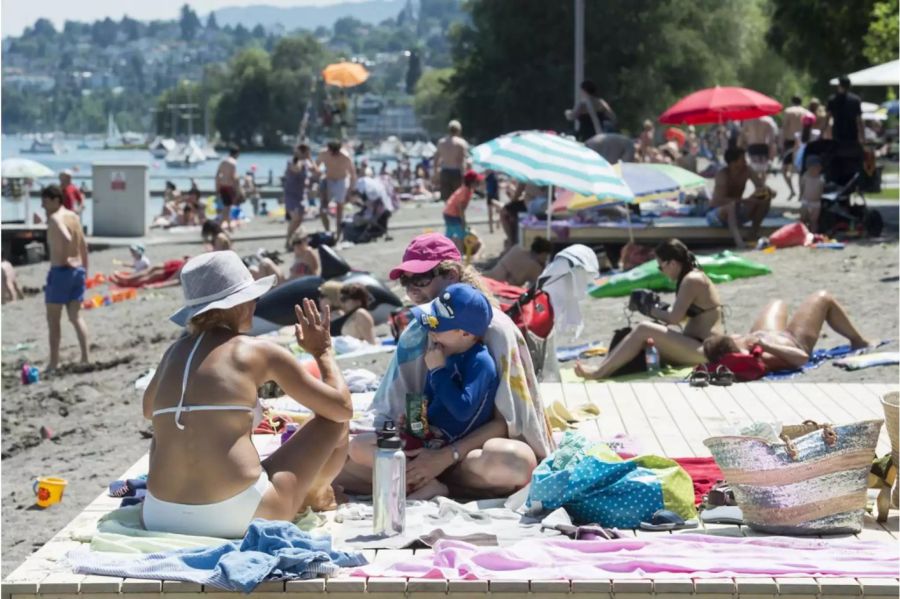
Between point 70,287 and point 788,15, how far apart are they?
76.4 feet

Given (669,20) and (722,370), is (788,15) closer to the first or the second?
(669,20)

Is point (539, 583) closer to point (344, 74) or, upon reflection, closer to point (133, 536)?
point (133, 536)

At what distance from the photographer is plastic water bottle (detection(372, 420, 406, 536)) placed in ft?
17.2

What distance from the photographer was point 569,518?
5449 mm

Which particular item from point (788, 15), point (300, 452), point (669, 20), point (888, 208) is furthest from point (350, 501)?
point (669, 20)

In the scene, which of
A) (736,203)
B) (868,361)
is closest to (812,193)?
(736,203)

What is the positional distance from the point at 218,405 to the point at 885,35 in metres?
18.9

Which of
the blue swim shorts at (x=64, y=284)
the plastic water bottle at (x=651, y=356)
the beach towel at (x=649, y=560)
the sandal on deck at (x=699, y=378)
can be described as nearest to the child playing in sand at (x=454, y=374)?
the beach towel at (x=649, y=560)

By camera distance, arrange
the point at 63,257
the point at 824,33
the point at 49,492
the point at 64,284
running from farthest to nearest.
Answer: the point at 824,33
the point at 64,284
the point at 63,257
the point at 49,492

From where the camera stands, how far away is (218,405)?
497 centimetres

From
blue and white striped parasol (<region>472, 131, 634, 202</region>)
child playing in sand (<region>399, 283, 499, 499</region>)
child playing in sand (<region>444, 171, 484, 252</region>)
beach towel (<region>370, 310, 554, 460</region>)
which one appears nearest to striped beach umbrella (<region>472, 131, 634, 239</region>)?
blue and white striped parasol (<region>472, 131, 634, 202</region>)

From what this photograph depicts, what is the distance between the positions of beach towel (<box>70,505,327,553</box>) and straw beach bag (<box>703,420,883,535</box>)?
61.6 inches

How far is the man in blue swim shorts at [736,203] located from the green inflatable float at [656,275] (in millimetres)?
2135

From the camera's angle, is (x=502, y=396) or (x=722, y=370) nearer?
(x=502, y=396)
